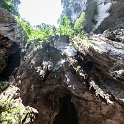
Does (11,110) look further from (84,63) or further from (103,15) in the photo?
(103,15)

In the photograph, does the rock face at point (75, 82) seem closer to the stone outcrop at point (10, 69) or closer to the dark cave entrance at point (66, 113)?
the dark cave entrance at point (66, 113)

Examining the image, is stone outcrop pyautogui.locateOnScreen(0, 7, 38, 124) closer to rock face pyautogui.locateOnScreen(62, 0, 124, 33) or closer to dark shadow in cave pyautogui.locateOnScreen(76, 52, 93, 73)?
dark shadow in cave pyautogui.locateOnScreen(76, 52, 93, 73)

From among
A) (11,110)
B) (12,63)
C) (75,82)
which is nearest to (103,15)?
(75,82)

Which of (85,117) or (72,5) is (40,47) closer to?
(85,117)

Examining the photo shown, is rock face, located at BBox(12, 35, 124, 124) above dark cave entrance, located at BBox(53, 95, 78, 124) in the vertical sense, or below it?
above

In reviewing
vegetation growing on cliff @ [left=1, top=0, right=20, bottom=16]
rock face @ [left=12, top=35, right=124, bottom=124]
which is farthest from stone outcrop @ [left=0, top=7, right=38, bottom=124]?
vegetation growing on cliff @ [left=1, top=0, right=20, bottom=16]

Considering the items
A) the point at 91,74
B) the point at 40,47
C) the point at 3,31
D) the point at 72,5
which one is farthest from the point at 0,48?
the point at 72,5

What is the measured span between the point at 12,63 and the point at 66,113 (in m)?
6.80

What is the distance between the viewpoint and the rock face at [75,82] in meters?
12.4

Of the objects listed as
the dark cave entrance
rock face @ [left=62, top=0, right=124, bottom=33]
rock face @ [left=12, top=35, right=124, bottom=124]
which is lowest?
the dark cave entrance

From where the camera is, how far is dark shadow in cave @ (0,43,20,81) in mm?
13780

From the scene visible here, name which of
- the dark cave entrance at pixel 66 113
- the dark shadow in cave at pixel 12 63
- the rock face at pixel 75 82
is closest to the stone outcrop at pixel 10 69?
the dark shadow in cave at pixel 12 63

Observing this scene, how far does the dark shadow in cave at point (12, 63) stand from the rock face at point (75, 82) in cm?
87

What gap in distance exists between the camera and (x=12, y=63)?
14.9 m
